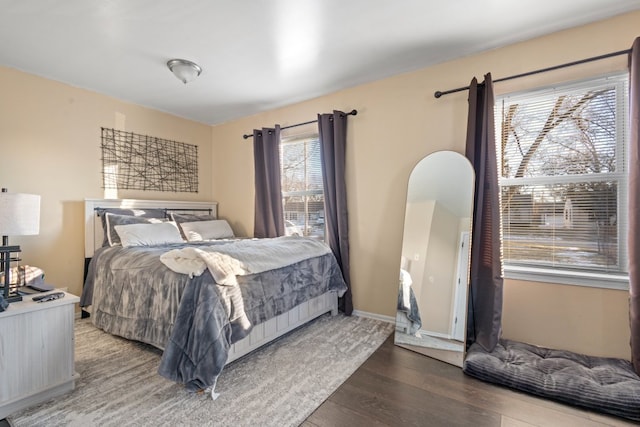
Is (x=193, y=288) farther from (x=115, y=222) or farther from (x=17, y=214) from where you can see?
(x=115, y=222)

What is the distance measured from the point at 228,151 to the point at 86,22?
2.25m

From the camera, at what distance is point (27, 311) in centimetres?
163

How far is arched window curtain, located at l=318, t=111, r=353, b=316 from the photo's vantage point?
3.03 m

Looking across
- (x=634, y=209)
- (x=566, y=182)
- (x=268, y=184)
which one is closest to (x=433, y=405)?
(x=634, y=209)

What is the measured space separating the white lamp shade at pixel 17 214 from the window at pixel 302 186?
224cm

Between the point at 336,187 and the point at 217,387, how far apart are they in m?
1.98

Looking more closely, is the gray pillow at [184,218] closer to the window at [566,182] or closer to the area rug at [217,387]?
the area rug at [217,387]

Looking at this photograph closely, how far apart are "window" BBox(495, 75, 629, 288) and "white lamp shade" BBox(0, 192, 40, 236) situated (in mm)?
3207

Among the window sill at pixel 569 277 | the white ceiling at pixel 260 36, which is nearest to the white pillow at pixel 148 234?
the white ceiling at pixel 260 36

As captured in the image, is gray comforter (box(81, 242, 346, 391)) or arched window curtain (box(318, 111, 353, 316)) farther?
arched window curtain (box(318, 111, 353, 316))

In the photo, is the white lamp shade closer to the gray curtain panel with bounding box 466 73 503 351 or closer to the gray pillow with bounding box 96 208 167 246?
the gray pillow with bounding box 96 208 167 246

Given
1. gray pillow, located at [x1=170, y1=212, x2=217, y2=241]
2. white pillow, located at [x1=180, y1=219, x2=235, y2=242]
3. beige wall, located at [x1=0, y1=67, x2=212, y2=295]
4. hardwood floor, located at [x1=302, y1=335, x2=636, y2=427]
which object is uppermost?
beige wall, located at [x1=0, y1=67, x2=212, y2=295]

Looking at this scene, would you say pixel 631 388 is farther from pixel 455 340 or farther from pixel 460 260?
pixel 460 260

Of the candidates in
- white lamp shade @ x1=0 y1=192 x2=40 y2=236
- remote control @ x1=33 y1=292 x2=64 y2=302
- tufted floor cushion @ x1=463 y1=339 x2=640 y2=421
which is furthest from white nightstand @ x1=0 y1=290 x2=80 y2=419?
tufted floor cushion @ x1=463 y1=339 x2=640 y2=421
